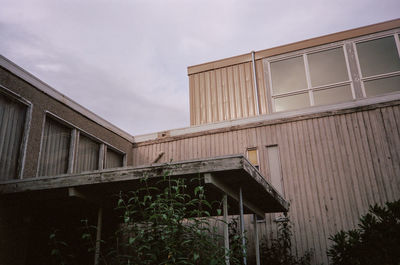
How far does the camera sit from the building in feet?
22.7

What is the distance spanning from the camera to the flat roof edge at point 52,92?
632cm

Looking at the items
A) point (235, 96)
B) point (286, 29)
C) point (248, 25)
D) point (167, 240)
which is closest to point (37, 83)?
point (167, 240)

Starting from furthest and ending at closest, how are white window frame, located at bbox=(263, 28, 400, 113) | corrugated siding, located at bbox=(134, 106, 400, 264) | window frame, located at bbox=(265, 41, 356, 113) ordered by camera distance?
window frame, located at bbox=(265, 41, 356, 113), white window frame, located at bbox=(263, 28, 400, 113), corrugated siding, located at bbox=(134, 106, 400, 264)

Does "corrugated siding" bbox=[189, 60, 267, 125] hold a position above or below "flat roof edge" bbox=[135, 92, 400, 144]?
above

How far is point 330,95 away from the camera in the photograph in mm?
9883

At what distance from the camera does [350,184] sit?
781 centimetres

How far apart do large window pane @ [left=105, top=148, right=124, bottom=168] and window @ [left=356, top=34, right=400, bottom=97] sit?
23.3ft

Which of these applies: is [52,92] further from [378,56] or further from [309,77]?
[378,56]

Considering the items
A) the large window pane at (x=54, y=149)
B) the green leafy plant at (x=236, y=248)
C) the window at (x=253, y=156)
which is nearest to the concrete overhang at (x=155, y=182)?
the green leafy plant at (x=236, y=248)

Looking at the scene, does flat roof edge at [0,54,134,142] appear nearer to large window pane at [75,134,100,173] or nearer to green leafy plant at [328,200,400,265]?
large window pane at [75,134,100,173]

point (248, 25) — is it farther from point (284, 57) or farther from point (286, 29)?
point (284, 57)

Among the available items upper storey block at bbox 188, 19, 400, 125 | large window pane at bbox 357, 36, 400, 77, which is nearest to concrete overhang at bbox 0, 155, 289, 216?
upper storey block at bbox 188, 19, 400, 125

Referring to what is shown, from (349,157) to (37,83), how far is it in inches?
274

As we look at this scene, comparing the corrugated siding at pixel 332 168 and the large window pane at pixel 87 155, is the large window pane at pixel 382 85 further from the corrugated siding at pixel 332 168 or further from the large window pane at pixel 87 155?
the large window pane at pixel 87 155
